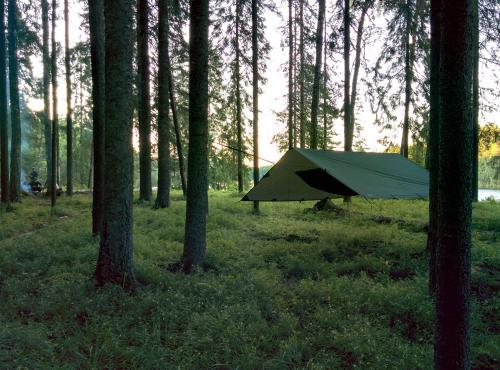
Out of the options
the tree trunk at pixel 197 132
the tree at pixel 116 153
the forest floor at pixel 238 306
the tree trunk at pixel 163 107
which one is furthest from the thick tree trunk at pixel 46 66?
the tree at pixel 116 153

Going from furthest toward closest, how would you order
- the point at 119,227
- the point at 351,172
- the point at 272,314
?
the point at 351,172, the point at 119,227, the point at 272,314

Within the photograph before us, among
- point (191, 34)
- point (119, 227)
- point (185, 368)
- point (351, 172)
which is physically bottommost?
point (185, 368)

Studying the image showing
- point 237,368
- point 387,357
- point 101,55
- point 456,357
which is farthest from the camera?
point 101,55

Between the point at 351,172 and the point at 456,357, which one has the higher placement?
the point at 351,172

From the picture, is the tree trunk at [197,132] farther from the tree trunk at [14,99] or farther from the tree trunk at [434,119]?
the tree trunk at [14,99]

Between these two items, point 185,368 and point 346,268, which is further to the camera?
point 346,268

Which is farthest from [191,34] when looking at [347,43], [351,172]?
[347,43]

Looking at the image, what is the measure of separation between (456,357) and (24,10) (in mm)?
14806

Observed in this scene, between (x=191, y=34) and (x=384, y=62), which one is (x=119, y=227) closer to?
(x=191, y=34)

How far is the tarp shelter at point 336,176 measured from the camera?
282 inches

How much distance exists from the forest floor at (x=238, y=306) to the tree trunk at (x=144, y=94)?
5.02 meters

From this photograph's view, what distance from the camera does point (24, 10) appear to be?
12.0 meters

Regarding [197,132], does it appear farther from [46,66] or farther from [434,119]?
[46,66]

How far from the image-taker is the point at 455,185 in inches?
89.2
